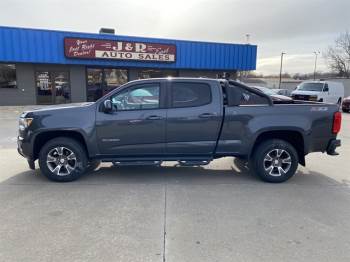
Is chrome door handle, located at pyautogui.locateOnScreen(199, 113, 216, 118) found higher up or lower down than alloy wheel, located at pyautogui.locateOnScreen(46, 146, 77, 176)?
higher up

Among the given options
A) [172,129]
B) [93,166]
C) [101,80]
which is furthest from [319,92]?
[93,166]

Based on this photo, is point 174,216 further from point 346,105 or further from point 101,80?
point 346,105

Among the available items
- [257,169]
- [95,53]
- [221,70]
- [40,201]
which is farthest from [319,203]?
[221,70]

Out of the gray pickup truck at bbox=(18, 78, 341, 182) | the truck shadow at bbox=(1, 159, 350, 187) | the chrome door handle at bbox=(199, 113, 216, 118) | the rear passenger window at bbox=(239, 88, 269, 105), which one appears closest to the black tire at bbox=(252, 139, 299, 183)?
the gray pickup truck at bbox=(18, 78, 341, 182)

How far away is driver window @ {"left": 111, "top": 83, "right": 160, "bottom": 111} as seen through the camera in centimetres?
500

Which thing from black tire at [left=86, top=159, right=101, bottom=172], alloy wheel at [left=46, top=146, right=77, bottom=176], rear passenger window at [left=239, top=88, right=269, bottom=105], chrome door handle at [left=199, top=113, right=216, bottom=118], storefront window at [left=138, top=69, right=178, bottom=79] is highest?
storefront window at [left=138, top=69, right=178, bottom=79]

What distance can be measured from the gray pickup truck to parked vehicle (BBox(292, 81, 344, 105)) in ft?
48.3

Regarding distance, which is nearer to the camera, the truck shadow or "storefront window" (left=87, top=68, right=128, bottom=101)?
the truck shadow

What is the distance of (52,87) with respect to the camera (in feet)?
59.9

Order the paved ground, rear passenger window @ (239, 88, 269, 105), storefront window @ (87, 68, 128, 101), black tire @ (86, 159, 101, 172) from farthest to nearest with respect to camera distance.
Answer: storefront window @ (87, 68, 128, 101) → black tire @ (86, 159, 101, 172) → rear passenger window @ (239, 88, 269, 105) → the paved ground

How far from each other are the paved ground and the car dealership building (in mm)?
12943

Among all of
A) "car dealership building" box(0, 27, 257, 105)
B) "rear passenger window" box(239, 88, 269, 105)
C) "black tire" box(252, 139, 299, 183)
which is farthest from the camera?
"car dealership building" box(0, 27, 257, 105)

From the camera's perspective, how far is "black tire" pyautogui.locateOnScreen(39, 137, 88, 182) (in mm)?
4961

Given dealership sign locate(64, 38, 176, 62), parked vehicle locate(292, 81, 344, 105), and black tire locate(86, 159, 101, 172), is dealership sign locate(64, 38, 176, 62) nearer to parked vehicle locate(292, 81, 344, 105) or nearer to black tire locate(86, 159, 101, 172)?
parked vehicle locate(292, 81, 344, 105)
